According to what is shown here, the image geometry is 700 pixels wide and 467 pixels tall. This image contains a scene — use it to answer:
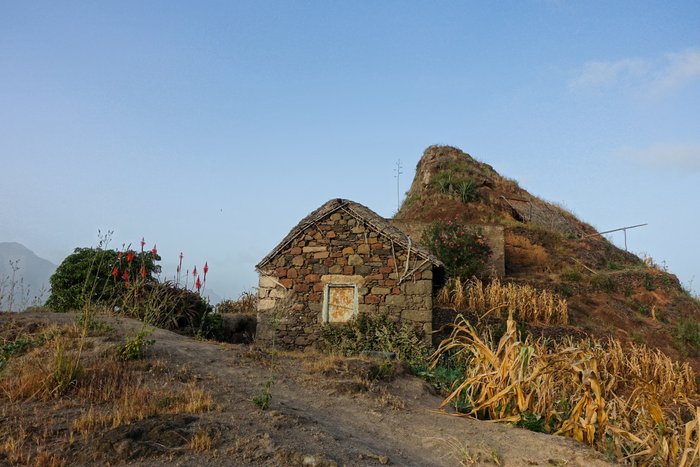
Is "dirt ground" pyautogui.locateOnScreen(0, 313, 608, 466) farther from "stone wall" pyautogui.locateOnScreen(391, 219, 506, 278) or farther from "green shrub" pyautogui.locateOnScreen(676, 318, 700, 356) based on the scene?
"green shrub" pyautogui.locateOnScreen(676, 318, 700, 356)

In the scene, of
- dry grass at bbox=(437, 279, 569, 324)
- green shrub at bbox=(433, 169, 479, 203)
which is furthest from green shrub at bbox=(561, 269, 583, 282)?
green shrub at bbox=(433, 169, 479, 203)

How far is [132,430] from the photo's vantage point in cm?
473

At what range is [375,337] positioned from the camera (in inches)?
463

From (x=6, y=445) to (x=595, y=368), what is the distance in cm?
593

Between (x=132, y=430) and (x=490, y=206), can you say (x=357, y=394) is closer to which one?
(x=132, y=430)

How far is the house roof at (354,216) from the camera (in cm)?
1248

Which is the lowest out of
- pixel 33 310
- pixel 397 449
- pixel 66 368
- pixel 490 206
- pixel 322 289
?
pixel 397 449

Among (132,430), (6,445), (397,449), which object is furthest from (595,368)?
(6,445)

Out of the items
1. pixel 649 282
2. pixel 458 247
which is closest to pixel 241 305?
pixel 458 247

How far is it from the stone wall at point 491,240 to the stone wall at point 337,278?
7706 millimetres

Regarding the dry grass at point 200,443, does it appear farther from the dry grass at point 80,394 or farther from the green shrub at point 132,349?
the green shrub at point 132,349

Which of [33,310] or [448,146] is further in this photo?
[448,146]

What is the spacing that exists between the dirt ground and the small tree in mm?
10271

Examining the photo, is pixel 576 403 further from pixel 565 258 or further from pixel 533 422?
pixel 565 258
